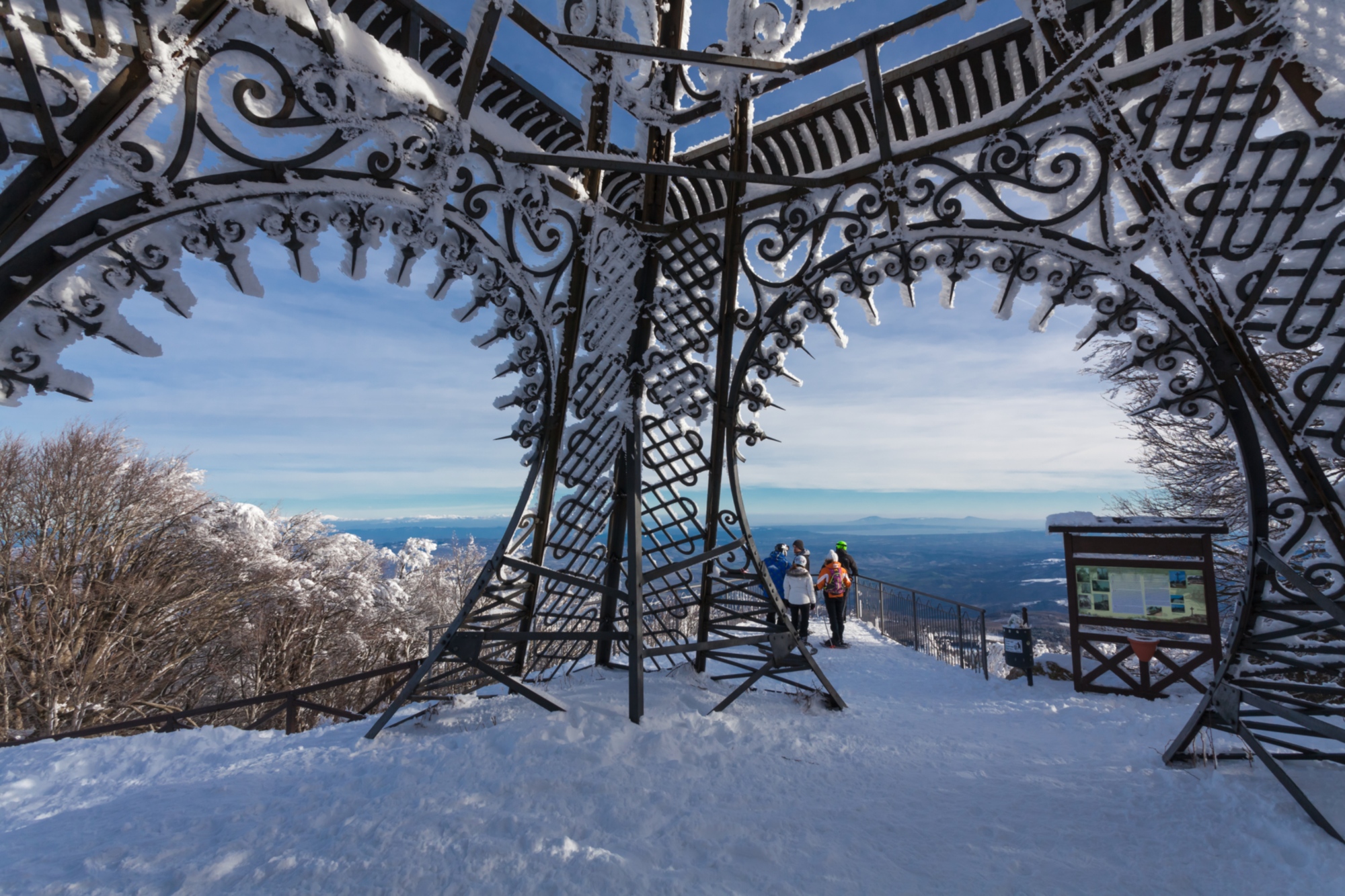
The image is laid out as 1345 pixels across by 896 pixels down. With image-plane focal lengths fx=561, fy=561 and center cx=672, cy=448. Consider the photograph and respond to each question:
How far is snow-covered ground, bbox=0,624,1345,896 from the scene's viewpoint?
76.9 inches

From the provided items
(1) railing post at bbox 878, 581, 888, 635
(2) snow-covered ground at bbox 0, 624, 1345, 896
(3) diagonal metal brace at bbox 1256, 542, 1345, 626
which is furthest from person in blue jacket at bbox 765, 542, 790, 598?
(3) diagonal metal brace at bbox 1256, 542, 1345, 626

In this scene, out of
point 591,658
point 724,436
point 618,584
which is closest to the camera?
point 724,436

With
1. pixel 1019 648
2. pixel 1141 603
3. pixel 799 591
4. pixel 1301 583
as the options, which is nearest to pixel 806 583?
pixel 799 591

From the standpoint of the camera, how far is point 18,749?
3.85 meters

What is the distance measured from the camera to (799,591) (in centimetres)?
711

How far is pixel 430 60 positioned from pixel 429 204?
0.95 metres

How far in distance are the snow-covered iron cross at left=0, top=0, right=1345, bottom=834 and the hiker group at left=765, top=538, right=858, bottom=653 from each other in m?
3.07

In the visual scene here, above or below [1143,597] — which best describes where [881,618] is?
below

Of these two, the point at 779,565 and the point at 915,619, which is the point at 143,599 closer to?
the point at 779,565

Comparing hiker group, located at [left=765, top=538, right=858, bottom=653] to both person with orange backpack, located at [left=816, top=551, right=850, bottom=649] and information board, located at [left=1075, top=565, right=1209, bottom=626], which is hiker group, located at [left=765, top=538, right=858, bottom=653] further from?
information board, located at [left=1075, top=565, right=1209, bottom=626]

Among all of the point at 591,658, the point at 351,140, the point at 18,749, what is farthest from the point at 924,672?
the point at 18,749

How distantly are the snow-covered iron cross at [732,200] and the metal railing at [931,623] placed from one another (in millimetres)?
4206

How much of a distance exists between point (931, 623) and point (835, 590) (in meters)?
2.00

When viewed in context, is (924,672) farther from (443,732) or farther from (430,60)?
(430,60)
